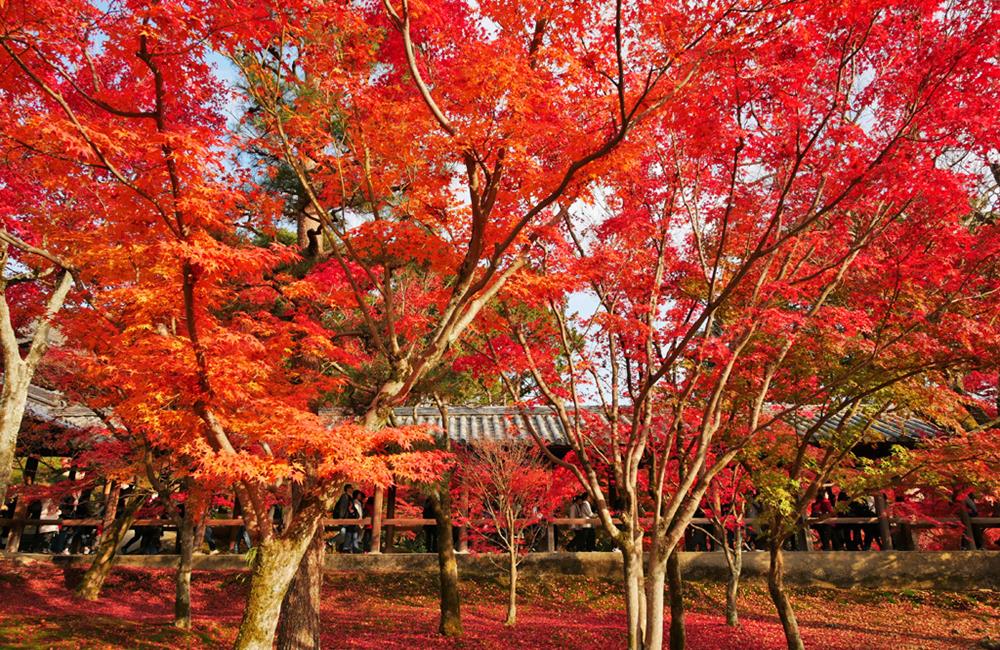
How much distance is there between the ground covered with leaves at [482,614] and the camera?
10102mm

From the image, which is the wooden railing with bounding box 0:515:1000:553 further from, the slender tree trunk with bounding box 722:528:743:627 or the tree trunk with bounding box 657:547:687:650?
the tree trunk with bounding box 657:547:687:650

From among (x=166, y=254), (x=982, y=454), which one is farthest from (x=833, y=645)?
(x=166, y=254)

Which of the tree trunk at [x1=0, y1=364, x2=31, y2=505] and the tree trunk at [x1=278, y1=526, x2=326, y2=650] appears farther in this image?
the tree trunk at [x1=0, y1=364, x2=31, y2=505]

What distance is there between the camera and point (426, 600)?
1358 centimetres

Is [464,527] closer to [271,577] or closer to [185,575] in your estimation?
[185,575]

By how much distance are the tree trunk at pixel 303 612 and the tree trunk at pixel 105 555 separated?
6.50m

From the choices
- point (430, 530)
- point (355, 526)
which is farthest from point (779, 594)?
point (355, 526)

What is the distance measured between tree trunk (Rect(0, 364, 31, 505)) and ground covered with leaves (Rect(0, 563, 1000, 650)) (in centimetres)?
226

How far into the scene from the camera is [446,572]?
435 inches

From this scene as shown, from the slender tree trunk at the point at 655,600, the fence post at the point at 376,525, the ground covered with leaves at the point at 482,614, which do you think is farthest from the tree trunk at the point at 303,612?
the fence post at the point at 376,525

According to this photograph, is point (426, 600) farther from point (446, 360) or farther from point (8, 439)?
point (8, 439)

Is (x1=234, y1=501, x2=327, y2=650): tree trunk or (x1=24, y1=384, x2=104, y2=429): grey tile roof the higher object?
(x1=24, y1=384, x2=104, y2=429): grey tile roof

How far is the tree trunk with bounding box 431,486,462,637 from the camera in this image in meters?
10.7

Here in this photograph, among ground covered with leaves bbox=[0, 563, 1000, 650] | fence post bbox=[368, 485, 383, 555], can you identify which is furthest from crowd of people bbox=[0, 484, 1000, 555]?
ground covered with leaves bbox=[0, 563, 1000, 650]
